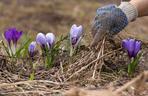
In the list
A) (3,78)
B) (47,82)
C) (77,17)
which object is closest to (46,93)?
(47,82)

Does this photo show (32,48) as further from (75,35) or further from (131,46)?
(131,46)

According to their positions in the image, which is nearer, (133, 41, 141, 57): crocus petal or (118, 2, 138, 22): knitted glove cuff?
(133, 41, 141, 57): crocus petal

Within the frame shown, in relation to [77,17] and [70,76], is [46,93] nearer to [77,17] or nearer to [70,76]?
[70,76]

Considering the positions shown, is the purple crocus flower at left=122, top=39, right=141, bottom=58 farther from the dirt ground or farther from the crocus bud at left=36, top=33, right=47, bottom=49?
the crocus bud at left=36, top=33, right=47, bottom=49

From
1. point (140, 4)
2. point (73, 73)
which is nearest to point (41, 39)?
point (73, 73)

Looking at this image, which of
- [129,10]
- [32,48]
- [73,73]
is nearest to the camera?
[73,73]

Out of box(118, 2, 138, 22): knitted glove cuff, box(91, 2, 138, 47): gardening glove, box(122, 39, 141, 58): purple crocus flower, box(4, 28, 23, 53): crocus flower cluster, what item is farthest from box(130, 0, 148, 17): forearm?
box(4, 28, 23, 53): crocus flower cluster

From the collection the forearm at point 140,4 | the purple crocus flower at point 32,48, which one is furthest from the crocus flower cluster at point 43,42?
the forearm at point 140,4
